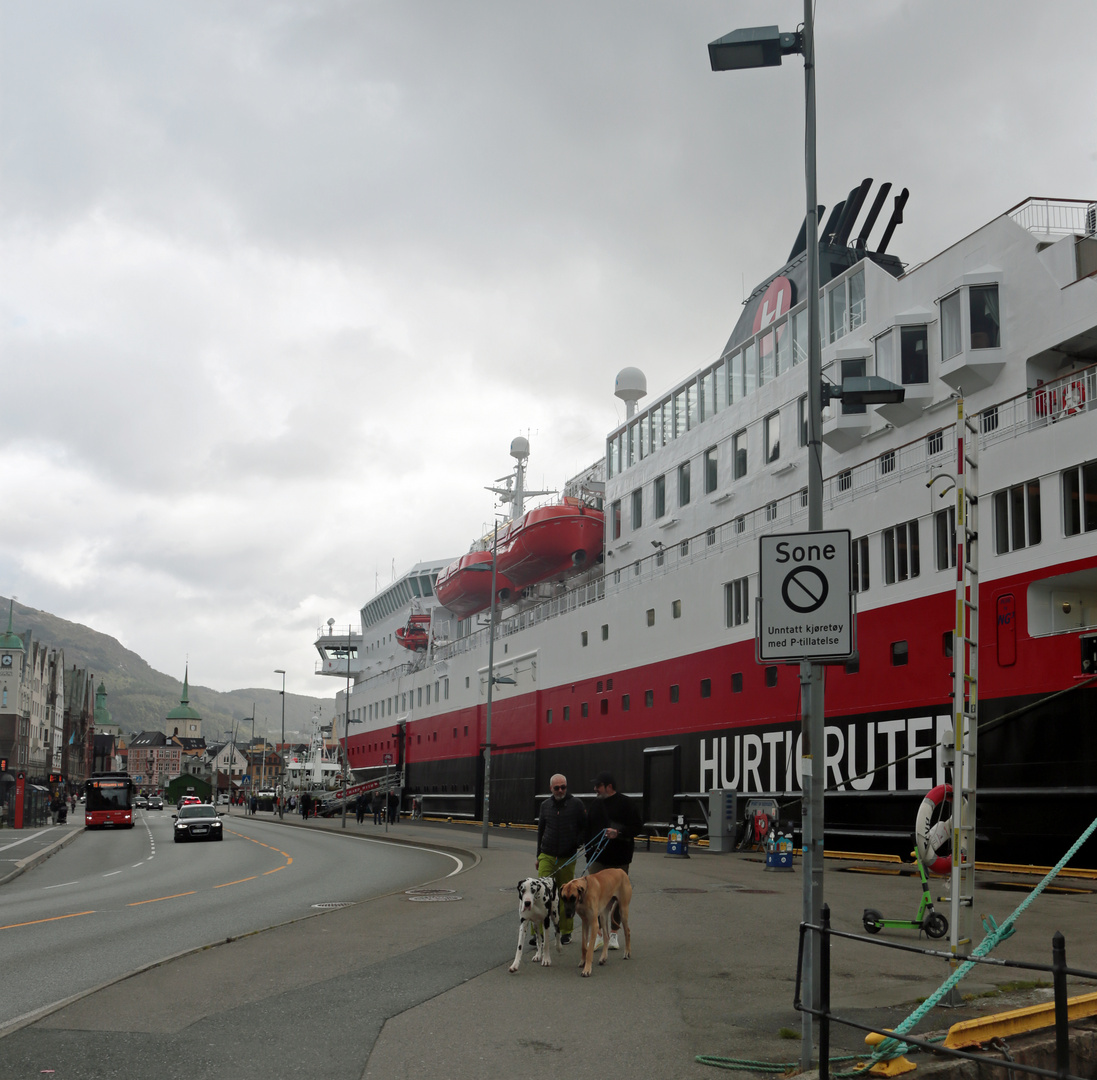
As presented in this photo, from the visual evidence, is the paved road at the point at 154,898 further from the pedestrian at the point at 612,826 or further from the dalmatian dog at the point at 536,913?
the pedestrian at the point at 612,826

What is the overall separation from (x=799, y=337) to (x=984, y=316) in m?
7.29

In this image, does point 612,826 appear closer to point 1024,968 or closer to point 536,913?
point 536,913

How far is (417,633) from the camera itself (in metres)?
60.6

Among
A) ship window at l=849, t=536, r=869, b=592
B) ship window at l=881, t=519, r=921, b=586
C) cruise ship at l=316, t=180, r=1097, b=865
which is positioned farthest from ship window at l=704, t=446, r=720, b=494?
ship window at l=881, t=519, r=921, b=586

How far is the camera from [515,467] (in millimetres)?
56000

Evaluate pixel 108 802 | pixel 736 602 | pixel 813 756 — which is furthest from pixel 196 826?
pixel 813 756

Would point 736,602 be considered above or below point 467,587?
below

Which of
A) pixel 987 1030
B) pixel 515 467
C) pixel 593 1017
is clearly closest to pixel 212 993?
pixel 593 1017

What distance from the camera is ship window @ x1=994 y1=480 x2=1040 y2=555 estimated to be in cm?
1892

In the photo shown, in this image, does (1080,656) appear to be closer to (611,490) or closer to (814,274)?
(814,274)

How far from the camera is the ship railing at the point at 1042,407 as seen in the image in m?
18.6

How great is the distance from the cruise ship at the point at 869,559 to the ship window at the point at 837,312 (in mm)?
120

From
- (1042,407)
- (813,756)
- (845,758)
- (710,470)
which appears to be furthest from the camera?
(710,470)

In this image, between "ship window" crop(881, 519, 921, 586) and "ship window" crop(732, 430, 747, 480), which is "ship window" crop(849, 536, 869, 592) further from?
"ship window" crop(732, 430, 747, 480)
